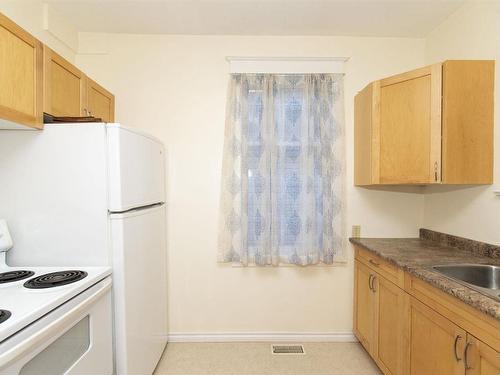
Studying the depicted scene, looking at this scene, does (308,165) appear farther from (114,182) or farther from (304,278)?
(114,182)

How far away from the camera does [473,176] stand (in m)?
1.80

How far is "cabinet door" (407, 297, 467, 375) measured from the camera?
1229 millimetres

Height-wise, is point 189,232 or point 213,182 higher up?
point 213,182

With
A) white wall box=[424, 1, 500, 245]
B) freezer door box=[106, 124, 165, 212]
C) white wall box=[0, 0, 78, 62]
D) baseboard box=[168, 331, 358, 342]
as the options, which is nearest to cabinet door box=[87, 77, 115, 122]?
white wall box=[0, 0, 78, 62]

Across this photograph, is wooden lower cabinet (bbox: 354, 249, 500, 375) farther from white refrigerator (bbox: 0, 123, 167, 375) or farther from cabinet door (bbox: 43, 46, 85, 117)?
cabinet door (bbox: 43, 46, 85, 117)

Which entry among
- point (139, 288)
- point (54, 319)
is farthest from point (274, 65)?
point (54, 319)

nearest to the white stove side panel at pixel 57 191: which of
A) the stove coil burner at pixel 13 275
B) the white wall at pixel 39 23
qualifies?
the stove coil burner at pixel 13 275

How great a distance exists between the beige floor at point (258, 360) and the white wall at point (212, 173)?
15cm

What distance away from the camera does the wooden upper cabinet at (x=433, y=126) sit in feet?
5.87

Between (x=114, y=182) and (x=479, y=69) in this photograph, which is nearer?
(x=114, y=182)

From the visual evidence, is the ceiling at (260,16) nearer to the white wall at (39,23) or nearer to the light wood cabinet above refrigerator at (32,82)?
the white wall at (39,23)

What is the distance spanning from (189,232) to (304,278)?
3.66ft

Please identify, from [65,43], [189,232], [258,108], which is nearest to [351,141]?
[258,108]

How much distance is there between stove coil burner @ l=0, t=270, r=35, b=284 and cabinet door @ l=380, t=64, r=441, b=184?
229 centimetres
